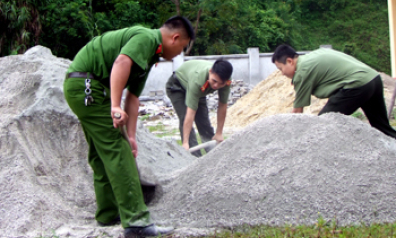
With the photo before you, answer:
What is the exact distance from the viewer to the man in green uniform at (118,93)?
2670mm

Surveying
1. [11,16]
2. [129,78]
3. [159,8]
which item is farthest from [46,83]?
[159,8]

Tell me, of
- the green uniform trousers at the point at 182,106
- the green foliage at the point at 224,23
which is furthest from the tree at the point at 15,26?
the green uniform trousers at the point at 182,106

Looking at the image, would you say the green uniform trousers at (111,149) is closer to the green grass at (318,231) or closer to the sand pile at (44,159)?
the sand pile at (44,159)

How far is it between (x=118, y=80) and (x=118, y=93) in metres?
0.07

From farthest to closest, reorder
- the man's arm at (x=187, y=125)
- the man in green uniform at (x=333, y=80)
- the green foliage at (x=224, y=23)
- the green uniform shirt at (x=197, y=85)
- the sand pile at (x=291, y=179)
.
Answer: the green foliage at (x=224, y=23), the man's arm at (x=187, y=125), the green uniform shirt at (x=197, y=85), the man in green uniform at (x=333, y=80), the sand pile at (x=291, y=179)

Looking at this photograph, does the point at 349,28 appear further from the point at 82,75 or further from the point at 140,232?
the point at 140,232

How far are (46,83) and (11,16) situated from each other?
314 inches

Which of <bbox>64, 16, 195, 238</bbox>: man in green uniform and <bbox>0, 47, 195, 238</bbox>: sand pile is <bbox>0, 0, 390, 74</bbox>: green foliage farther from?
<bbox>64, 16, 195, 238</bbox>: man in green uniform

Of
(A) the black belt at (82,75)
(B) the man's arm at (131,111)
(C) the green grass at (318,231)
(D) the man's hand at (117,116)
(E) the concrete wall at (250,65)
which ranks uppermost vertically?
(A) the black belt at (82,75)

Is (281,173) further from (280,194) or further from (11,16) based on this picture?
(11,16)

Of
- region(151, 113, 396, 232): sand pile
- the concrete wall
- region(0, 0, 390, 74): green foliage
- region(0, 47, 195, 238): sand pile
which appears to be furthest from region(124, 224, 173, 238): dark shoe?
the concrete wall

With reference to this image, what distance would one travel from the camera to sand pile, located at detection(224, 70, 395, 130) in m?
9.54

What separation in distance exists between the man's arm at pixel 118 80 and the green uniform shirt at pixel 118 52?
6 centimetres

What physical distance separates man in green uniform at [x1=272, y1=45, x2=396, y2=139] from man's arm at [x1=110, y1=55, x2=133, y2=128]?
7.13ft
